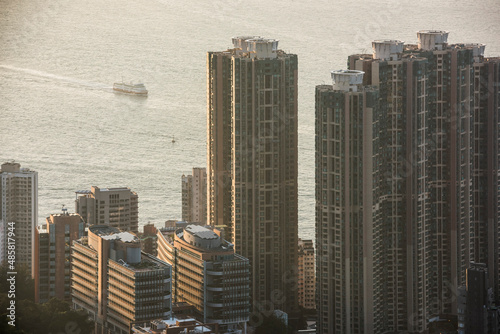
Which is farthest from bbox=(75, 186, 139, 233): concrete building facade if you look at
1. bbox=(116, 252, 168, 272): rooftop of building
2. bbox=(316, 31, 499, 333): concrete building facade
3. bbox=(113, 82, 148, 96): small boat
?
bbox=(113, 82, 148, 96): small boat

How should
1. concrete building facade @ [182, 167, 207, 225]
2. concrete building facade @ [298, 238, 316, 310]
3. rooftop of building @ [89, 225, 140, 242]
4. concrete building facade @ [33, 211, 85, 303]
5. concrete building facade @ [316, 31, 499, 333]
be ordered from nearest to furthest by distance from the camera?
concrete building facade @ [316, 31, 499, 333] < rooftop of building @ [89, 225, 140, 242] < concrete building facade @ [33, 211, 85, 303] < concrete building facade @ [298, 238, 316, 310] < concrete building facade @ [182, 167, 207, 225]

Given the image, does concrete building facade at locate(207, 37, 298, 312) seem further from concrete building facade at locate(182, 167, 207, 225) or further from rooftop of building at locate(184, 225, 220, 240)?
concrete building facade at locate(182, 167, 207, 225)

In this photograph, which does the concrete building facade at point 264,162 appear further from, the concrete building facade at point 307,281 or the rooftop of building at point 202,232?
the rooftop of building at point 202,232

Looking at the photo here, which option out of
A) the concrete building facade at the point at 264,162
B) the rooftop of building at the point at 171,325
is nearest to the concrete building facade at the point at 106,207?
the concrete building facade at the point at 264,162

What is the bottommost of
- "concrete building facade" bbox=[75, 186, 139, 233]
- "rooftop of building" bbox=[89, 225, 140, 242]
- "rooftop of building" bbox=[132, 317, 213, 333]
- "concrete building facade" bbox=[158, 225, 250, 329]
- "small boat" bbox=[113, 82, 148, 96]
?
"rooftop of building" bbox=[132, 317, 213, 333]

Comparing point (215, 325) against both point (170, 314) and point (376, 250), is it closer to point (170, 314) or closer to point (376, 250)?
point (170, 314)

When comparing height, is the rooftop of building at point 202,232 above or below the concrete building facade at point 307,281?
above

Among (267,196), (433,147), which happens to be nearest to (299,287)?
(267,196)

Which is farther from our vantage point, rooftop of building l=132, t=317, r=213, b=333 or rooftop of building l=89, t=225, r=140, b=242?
rooftop of building l=89, t=225, r=140, b=242
